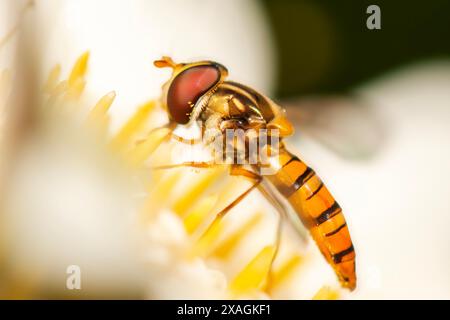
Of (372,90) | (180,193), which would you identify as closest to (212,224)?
(180,193)

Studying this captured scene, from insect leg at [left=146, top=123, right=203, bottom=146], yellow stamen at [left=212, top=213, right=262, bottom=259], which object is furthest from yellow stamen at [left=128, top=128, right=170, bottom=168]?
yellow stamen at [left=212, top=213, right=262, bottom=259]

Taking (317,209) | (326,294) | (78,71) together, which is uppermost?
(78,71)

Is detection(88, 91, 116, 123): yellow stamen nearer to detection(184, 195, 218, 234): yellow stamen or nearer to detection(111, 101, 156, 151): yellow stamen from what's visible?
detection(111, 101, 156, 151): yellow stamen

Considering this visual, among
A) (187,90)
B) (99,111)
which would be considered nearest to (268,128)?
(187,90)

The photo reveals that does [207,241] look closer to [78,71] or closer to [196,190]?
[196,190]

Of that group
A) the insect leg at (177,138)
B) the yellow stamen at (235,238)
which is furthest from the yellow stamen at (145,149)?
the yellow stamen at (235,238)

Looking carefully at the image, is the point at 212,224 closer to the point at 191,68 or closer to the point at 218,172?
the point at 218,172
